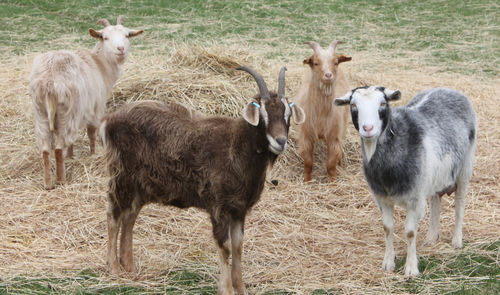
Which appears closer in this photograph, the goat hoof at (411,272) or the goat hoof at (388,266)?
the goat hoof at (411,272)

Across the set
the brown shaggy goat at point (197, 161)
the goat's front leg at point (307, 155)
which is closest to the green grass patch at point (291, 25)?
the goat's front leg at point (307, 155)

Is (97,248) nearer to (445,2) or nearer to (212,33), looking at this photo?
(212,33)

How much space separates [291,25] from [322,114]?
7310 millimetres

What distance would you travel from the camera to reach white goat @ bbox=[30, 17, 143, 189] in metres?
7.63

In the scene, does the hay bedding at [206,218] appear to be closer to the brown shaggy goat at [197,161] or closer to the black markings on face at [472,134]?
the brown shaggy goat at [197,161]

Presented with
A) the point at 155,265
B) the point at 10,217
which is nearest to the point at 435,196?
the point at 155,265

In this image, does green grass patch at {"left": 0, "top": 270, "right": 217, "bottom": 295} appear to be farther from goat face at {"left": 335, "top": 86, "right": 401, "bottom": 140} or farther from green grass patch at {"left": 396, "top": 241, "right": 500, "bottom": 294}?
goat face at {"left": 335, "top": 86, "right": 401, "bottom": 140}

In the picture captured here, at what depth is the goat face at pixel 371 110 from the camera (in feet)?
17.3

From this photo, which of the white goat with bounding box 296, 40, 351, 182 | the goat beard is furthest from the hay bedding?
the goat beard

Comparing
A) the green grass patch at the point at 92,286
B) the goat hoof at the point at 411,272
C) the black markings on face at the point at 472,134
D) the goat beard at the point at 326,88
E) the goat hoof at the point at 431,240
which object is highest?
the black markings on face at the point at 472,134

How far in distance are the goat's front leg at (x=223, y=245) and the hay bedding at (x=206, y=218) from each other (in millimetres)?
347

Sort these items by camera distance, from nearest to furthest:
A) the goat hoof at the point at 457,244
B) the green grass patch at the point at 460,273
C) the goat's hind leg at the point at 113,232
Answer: the green grass patch at the point at 460,273
the goat's hind leg at the point at 113,232
the goat hoof at the point at 457,244

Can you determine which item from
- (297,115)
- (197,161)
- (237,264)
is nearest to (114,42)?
(197,161)

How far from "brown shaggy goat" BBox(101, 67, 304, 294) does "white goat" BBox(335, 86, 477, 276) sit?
59cm
